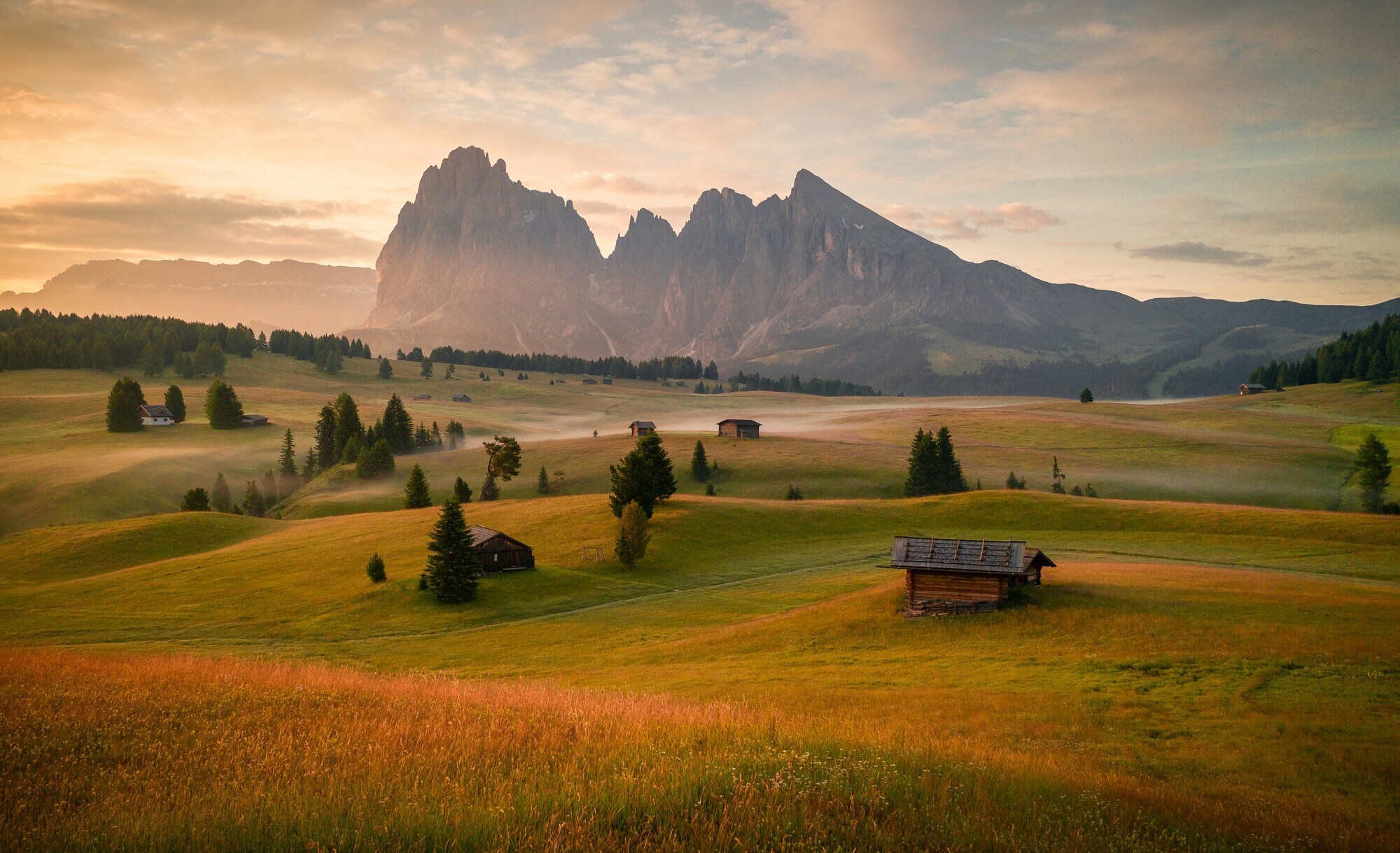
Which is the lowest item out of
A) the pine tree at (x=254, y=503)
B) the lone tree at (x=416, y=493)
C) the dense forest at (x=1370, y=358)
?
the pine tree at (x=254, y=503)

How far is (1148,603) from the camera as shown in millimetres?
38062

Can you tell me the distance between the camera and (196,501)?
302 ft

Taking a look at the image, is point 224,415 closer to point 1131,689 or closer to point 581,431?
point 581,431

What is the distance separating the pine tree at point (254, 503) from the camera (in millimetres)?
107000

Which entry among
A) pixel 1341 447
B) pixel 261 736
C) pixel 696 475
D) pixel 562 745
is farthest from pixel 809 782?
pixel 1341 447

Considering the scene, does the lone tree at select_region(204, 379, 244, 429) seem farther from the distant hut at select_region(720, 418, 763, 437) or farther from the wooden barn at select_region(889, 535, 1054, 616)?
the wooden barn at select_region(889, 535, 1054, 616)

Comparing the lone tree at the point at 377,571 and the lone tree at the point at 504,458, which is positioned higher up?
the lone tree at the point at 504,458

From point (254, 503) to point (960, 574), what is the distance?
103 metres

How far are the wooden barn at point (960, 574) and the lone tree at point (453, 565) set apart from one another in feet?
95.4

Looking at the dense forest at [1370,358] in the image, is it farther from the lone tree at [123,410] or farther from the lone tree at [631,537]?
the lone tree at [123,410]

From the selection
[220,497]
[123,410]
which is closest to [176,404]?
[123,410]

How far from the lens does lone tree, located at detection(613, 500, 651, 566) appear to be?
6222 centimetres

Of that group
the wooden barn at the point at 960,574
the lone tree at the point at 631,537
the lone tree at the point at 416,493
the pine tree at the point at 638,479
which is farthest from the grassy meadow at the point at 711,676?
the lone tree at the point at 416,493

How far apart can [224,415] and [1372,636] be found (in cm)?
16366
